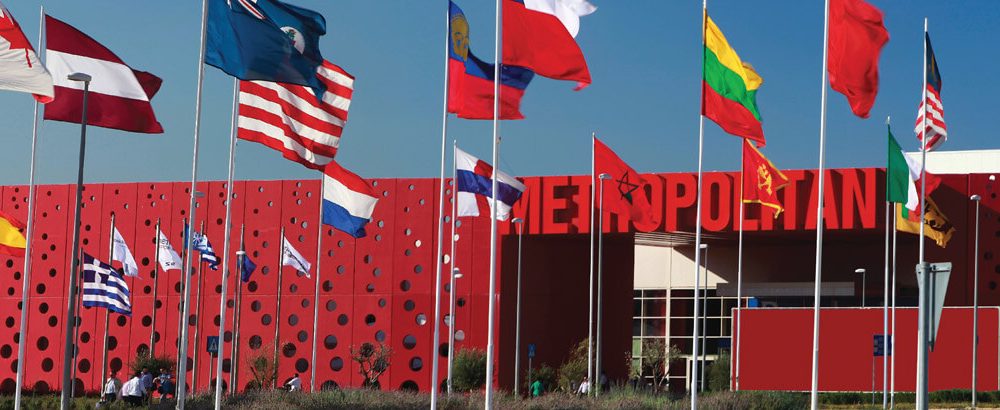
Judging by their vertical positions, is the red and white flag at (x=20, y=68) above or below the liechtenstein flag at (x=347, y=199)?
above

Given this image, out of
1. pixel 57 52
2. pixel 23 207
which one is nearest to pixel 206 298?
pixel 23 207

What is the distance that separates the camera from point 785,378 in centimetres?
4650

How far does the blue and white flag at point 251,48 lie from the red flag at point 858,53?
8.91 metres

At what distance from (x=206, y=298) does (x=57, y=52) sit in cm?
3181

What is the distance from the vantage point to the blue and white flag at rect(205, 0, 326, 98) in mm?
21797

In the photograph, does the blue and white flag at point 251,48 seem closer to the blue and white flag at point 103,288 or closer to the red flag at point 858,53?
the red flag at point 858,53

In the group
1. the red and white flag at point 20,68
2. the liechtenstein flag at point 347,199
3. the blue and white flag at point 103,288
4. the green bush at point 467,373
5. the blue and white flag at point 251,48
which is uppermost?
the blue and white flag at point 251,48

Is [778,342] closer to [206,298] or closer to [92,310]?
[206,298]

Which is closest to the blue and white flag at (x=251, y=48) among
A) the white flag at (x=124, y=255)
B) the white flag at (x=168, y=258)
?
the white flag at (x=124, y=255)

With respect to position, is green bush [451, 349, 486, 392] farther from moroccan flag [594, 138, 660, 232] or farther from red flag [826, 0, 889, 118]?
red flag [826, 0, 889, 118]

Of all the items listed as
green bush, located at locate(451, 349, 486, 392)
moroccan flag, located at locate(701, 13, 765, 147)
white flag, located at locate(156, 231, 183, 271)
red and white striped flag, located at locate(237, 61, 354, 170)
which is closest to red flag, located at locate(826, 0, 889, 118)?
moroccan flag, located at locate(701, 13, 765, 147)

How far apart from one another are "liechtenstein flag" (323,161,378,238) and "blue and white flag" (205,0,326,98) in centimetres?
819

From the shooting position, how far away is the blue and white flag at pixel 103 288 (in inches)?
1427

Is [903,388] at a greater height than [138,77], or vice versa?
[138,77]
